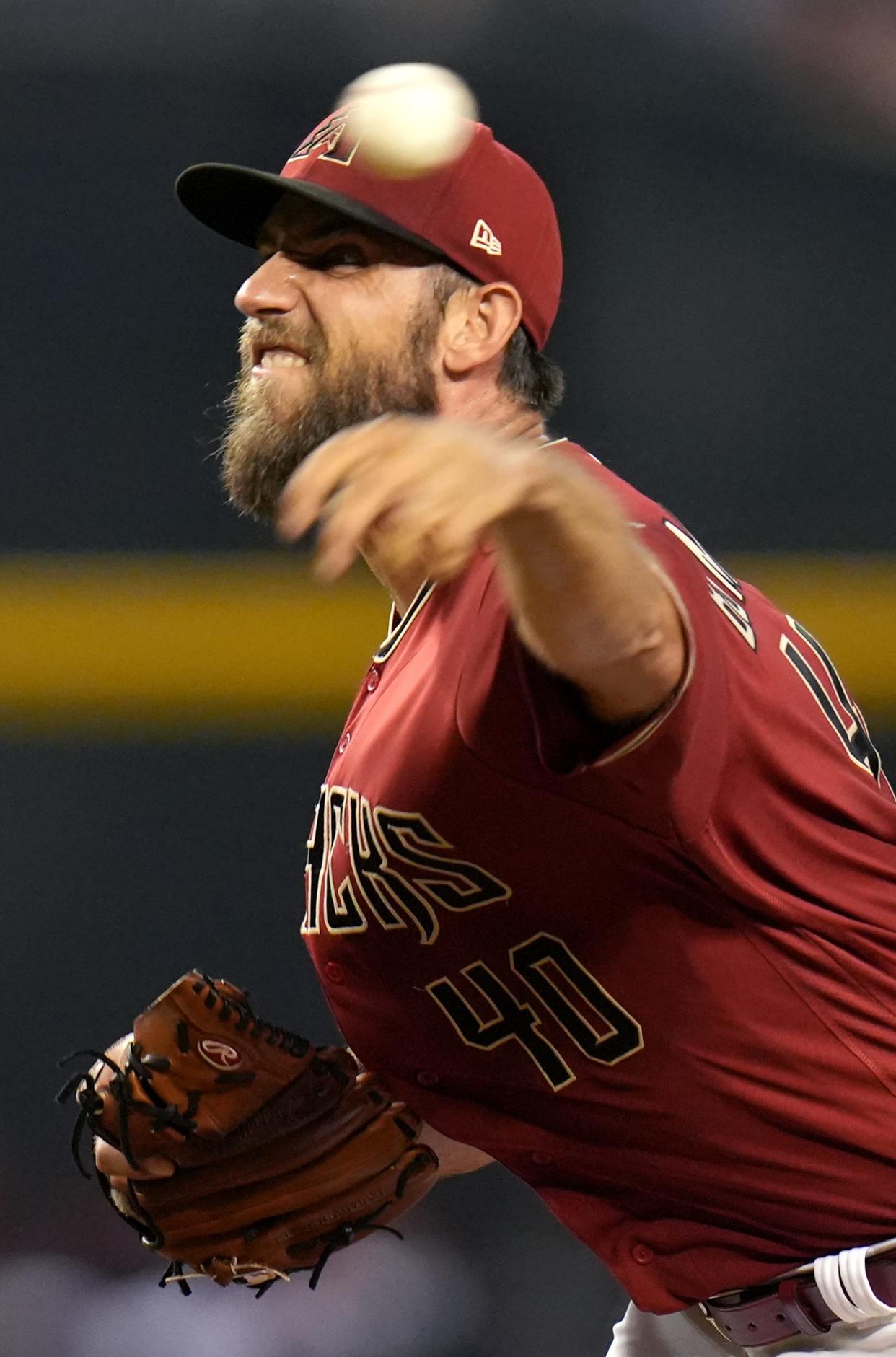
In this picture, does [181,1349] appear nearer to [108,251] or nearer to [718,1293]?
[718,1293]

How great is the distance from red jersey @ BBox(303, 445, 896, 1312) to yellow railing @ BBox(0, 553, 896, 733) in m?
1.29

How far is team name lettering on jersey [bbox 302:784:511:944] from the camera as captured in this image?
1.15 metres

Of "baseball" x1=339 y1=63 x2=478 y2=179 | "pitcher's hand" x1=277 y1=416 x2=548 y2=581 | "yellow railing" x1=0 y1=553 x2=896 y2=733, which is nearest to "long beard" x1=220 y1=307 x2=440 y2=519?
"baseball" x1=339 y1=63 x2=478 y2=179

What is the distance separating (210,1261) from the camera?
149cm

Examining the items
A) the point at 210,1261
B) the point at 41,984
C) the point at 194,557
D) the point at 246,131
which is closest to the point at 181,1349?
the point at 41,984

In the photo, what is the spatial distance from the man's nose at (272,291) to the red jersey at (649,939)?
0.33 m

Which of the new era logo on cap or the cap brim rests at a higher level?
the new era logo on cap

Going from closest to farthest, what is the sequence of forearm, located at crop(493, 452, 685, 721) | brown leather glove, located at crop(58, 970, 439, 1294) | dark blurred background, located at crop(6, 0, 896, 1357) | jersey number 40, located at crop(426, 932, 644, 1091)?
forearm, located at crop(493, 452, 685, 721) < jersey number 40, located at crop(426, 932, 644, 1091) < brown leather glove, located at crop(58, 970, 439, 1294) < dark blurred background, located at crop(6, 0, 896, 1357)

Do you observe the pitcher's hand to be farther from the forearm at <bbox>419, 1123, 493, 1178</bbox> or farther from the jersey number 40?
the forearm at <bbox>419, 1123, 493, 1178</bbox>

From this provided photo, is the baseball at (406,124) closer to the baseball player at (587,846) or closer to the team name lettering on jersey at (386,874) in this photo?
the baseball player at (587,846)

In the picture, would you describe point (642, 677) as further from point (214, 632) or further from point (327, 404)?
point (214, 632)

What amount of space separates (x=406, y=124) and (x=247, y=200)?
0.16m

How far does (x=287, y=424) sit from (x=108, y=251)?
1.44m

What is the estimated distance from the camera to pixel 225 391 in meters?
2.72
